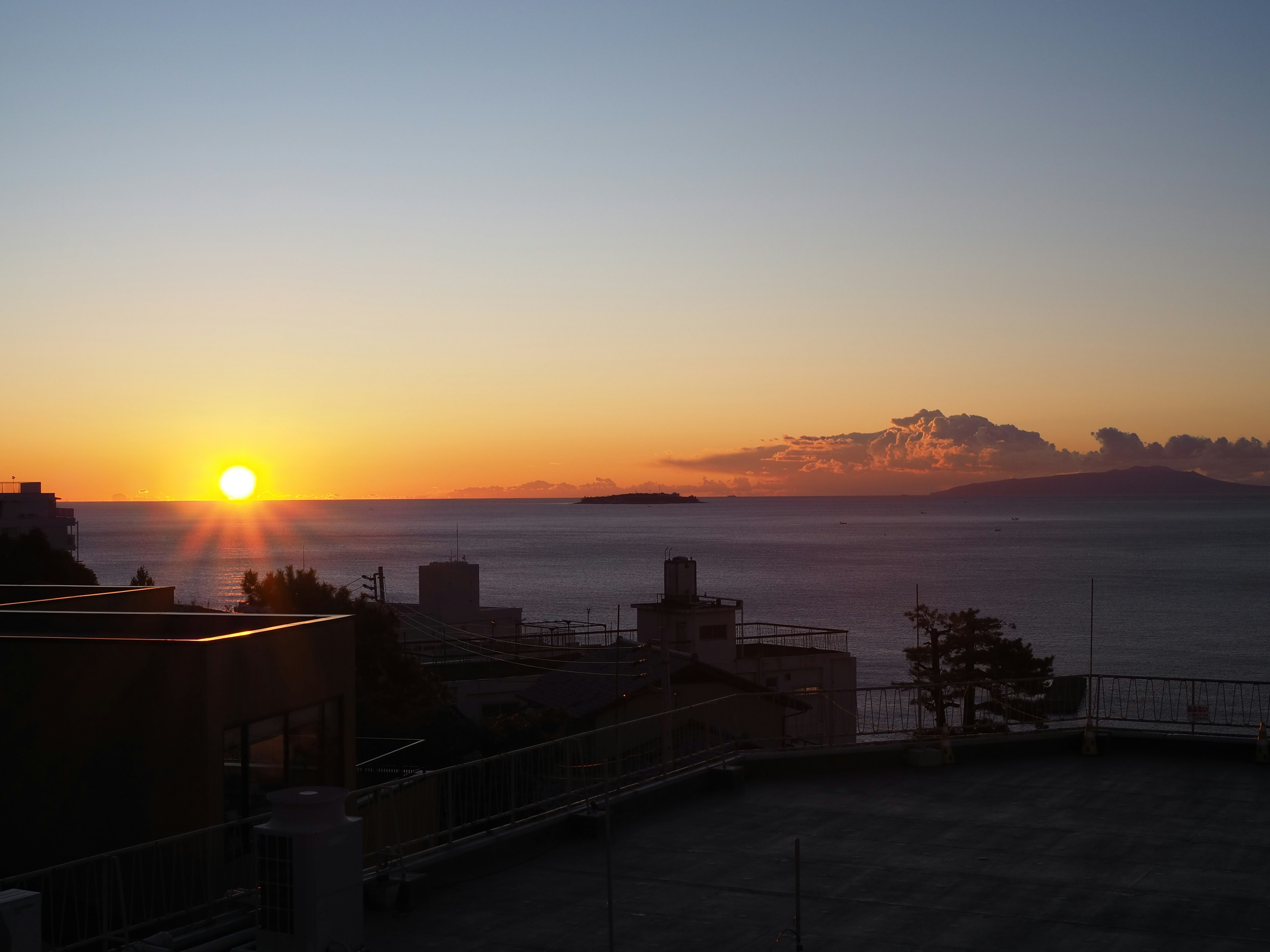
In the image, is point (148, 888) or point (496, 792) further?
point (496, 792)

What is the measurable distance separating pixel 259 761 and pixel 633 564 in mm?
181600

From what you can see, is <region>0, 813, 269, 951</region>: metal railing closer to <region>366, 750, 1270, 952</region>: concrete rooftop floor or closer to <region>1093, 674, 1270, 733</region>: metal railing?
<region>366, 750, 1270, 952</region>: concrete rooftop floor

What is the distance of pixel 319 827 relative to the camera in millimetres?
8125

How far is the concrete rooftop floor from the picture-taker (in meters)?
9.43

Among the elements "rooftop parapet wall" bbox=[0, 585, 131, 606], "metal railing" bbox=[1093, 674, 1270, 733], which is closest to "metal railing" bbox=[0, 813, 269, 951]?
"rooftop parapet wall" bbox=[0, 585, 131, 606]

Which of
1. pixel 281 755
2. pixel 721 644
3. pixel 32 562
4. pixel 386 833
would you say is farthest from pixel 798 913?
pixel 721 644

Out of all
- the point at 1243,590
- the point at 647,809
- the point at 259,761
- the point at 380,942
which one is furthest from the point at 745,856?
the point at 1243,590

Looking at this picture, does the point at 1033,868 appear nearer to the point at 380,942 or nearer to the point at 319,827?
the point at 380,942

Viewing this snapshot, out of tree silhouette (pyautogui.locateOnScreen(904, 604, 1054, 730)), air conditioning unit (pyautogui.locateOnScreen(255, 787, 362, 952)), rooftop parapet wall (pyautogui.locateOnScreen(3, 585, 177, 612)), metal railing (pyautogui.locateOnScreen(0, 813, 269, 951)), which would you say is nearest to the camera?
air conditioning unit (pyautogui.locateOnScreen(255, 787, 362, 952))

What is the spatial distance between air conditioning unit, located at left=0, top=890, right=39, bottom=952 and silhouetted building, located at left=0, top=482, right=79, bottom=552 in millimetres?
100075

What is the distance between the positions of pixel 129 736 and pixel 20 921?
7.16m

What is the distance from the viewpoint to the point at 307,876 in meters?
8.03

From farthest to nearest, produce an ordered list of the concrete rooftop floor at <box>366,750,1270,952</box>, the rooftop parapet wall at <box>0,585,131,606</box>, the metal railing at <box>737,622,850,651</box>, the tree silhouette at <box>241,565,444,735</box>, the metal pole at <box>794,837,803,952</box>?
1. the metal railing at <box>737,622,850,651</box>
2. the tree silhouette at <box>241,565,444,735</box>
3. the rooftop parapet wall at <box>0,585,131,606</box>
4. the concrete rooftop floor at <box>366,750,1270,952</box>
5. the metal pole at <box>794,837,803,952</box>

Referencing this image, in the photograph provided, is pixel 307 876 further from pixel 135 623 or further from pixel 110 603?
pixel 110 603
